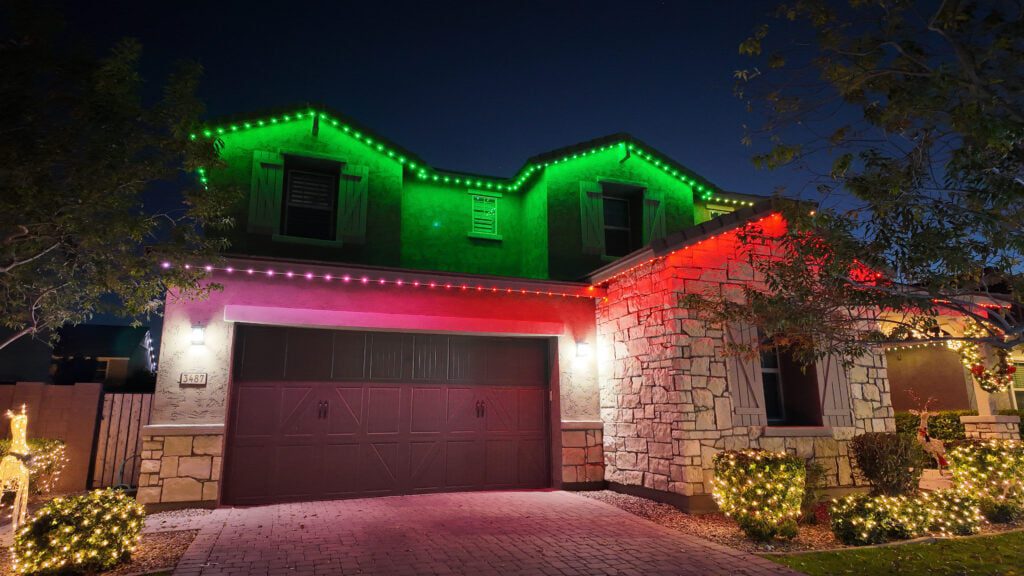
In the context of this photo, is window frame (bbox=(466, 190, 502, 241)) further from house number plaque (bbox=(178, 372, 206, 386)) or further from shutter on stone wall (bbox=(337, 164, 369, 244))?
house number plaque (bbox=(178, 372, 206, 386))

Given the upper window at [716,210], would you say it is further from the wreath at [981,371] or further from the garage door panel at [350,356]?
the garage door panel at [350,356]

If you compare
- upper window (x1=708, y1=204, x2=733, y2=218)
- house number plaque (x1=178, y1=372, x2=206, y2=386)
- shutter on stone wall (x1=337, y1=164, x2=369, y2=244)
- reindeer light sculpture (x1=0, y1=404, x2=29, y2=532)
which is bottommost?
reindeer light sculpture (x1=0, y1=404, x2=29, y2=532)

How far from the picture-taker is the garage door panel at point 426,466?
358 inches

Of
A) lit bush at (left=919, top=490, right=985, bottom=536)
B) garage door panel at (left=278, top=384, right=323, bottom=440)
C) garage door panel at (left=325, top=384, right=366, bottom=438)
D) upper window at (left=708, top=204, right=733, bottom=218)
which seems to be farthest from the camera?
upper window at (left=708, top=204, right=733, bottom=218)

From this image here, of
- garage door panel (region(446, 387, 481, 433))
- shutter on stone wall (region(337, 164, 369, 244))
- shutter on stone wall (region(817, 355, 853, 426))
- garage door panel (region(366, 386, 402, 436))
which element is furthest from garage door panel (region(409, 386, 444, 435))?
shutter on stone wall (region(817, 355, 853, 426))

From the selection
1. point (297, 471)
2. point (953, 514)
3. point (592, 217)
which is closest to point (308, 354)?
point (297, 471)

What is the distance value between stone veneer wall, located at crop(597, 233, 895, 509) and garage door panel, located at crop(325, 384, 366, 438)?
4.10m

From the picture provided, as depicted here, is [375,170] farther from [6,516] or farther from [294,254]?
[6,516]

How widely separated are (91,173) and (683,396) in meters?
7.58

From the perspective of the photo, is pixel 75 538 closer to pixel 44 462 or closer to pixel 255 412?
pixel 255 412

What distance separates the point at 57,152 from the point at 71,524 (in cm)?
362

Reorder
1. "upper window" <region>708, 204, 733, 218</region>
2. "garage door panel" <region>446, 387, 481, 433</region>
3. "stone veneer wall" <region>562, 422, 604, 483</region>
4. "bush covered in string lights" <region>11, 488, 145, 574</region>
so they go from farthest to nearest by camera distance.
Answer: "upper window" <region>708, 204, 733, 218</region> < "stone veneer wall" <region>562, 422, 604, 483</region> < "garage door panel" <region>446, 387, 481, 433</region> < "bush covered in string lights" <region>11, 488, 145, 574</region>

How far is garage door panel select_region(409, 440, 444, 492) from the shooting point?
909 cm

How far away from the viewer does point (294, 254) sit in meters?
10.1
